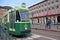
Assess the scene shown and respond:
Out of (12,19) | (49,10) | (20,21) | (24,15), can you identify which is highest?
(49,10)

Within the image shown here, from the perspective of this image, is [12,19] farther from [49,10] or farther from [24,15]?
[49,10]

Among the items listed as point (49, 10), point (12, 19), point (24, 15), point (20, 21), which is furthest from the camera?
point (49, 10)

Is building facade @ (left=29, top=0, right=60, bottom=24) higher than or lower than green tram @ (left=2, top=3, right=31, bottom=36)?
higher

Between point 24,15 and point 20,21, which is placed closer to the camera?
point 20,21

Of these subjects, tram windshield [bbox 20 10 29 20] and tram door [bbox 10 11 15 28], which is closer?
tram windshield [bbox 20 10 29 20]

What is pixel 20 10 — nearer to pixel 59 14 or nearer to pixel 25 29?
pixel 25 29

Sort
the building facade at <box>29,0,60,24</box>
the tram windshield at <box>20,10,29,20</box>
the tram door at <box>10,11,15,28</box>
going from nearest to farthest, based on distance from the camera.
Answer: the tram windshield at <box>20,10,29,20</box> → the tram door at <box>10,11,15,28</box> → the building facade at <box>29,0,60,24</box>

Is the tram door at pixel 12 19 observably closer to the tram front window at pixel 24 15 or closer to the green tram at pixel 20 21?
the green tram at pixel 20 21

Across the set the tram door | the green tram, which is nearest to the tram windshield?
the green tram

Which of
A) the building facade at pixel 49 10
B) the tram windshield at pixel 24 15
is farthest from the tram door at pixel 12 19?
the building facade at pixel 49 10

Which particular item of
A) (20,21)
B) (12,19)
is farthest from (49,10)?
(20,21)

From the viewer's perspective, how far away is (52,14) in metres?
58.7

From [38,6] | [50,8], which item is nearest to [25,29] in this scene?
[50,8]

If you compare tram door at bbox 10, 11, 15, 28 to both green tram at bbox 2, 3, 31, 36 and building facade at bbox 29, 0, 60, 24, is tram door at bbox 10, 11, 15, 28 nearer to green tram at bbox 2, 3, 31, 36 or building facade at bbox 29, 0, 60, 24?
green tram at bbox 2, 3, 31, 36
